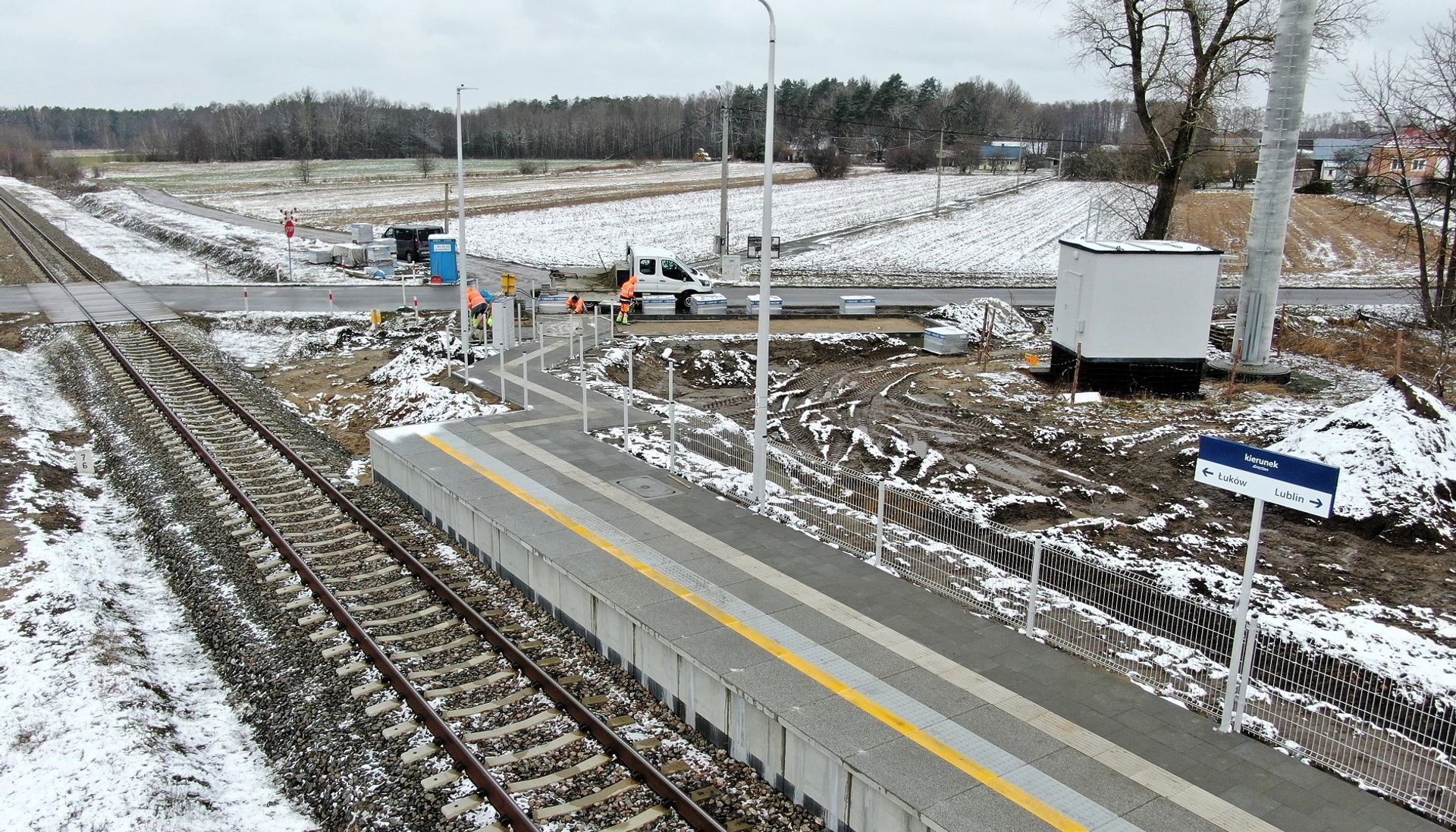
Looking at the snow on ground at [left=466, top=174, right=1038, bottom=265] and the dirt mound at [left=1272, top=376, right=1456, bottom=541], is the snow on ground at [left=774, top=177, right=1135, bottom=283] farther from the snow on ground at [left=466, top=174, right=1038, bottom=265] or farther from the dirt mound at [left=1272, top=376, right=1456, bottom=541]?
the dirt mound at [left=1272, top=376, right=1456, bottom=541]

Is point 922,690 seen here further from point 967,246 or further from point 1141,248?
point 967,246

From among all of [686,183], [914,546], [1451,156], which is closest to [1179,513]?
[914,546]

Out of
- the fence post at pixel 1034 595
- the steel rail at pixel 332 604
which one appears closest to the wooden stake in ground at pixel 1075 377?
the fence post at pixel 1034 595

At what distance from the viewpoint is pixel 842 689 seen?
938 cm

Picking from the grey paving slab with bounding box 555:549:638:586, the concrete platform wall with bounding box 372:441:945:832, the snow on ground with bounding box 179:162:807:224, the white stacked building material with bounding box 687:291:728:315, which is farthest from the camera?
the snow on ground with bounding box 179:162:807:224

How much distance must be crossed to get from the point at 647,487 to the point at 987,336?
15.6m

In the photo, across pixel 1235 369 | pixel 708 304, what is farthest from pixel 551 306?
pixel 1235 369

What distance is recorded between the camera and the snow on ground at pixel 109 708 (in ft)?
28.9

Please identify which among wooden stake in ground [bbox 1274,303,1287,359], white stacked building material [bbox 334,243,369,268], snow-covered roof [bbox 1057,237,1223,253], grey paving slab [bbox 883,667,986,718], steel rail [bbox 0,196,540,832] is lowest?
steel rail [bbox 0,196,540,832]

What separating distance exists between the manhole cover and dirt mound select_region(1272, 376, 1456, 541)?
1080 centimetres

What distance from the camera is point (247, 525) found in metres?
15.4

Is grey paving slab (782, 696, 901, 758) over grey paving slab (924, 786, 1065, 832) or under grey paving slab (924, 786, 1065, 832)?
over

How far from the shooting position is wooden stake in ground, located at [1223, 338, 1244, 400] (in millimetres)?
24906

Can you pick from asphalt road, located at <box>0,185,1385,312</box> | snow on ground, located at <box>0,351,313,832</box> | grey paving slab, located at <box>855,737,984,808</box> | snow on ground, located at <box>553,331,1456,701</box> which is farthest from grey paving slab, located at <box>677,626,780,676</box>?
asphalt road, located at <box>0,185,1385,312</box>
